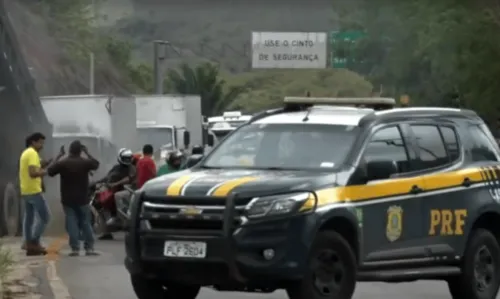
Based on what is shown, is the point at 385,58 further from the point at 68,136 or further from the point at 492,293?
the point at 492,293

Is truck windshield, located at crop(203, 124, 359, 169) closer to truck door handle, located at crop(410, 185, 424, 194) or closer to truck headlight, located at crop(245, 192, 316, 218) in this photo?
truck door handle, located at crop(410, 185, 424, 194)

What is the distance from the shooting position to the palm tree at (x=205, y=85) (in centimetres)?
11388

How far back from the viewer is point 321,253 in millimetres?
12703

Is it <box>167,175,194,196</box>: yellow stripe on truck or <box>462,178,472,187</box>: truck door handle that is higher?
<box>167,175,194,196</box>: yellow stripe on truck

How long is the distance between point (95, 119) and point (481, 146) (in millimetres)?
18623

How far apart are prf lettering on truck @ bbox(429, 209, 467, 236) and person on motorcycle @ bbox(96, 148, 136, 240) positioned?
11424mm

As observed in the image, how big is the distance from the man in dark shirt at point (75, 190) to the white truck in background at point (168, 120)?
16.6m

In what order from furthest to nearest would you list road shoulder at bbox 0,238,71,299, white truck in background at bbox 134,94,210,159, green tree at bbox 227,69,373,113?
green tree at bbox 227,69,373,113 → white truck in background at bbox 134,94,210,159 → road shoulder at bbox 0,238,71,299

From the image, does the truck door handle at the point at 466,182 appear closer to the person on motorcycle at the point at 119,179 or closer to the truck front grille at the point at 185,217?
the truck front grille at the point at 185,217

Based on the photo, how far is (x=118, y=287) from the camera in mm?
16125

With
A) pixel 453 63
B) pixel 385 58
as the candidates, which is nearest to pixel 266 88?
pixel 385 58

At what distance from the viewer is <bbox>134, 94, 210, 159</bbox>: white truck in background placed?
39.8 meters

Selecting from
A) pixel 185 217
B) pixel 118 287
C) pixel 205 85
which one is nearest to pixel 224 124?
pixel 118 287

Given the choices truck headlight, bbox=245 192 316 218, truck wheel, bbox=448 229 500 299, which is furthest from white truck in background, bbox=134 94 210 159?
truck headlight, bbox=245 192 316 218
